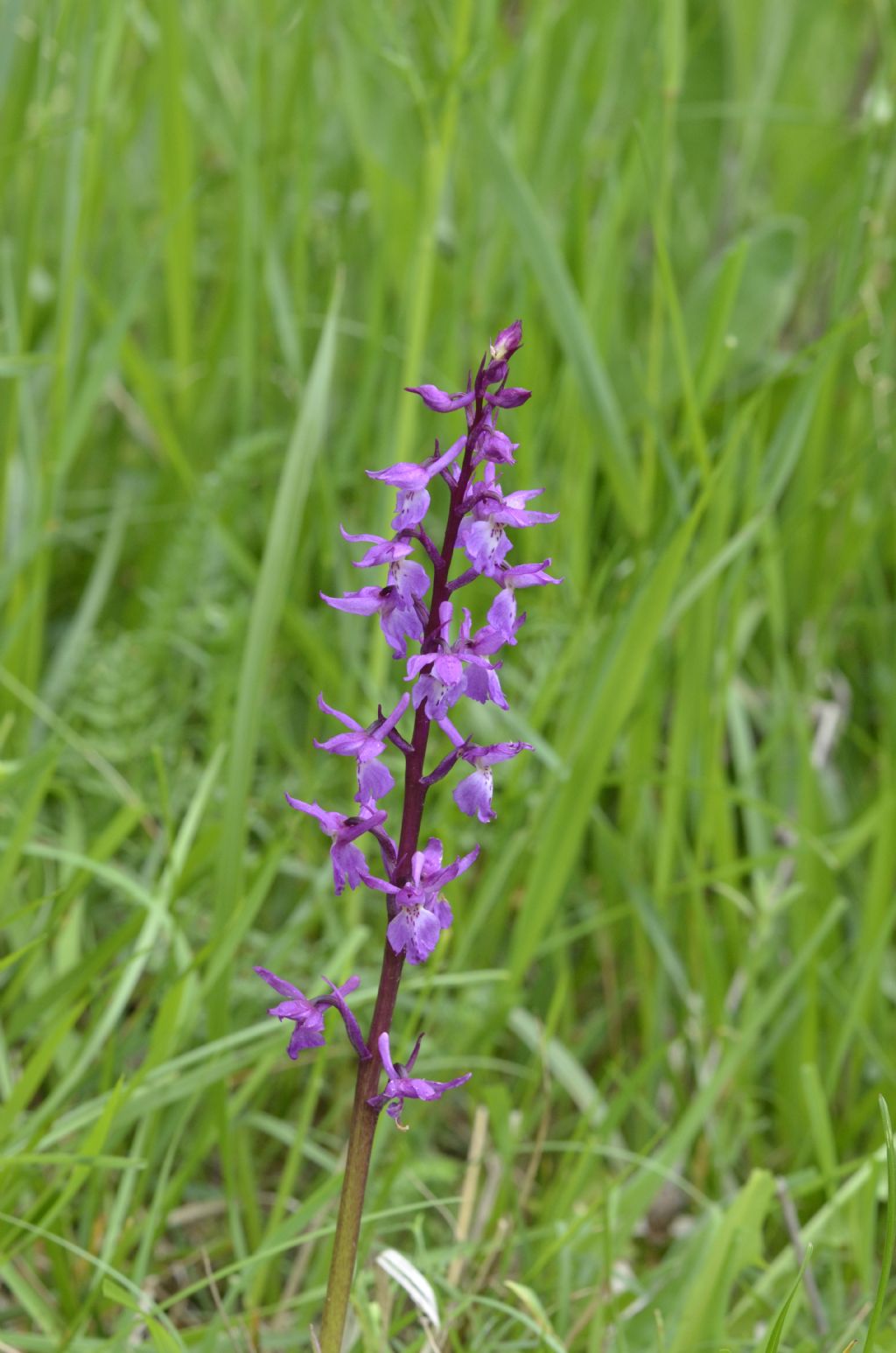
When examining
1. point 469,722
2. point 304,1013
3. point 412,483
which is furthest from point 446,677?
point 469,722

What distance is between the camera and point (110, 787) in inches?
106

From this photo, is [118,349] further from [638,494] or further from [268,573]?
[638,494]

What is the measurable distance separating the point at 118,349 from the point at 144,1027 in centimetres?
128

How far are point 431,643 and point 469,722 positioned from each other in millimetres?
1515

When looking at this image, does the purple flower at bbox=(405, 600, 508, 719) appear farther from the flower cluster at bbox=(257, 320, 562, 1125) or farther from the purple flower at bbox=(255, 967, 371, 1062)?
the purple flower at bbox=(255, 967, 371, 1062)

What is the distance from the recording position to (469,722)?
289 cm

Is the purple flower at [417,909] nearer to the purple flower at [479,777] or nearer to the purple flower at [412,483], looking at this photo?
the purple flower at [479,777]

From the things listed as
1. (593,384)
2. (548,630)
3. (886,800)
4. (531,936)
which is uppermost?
(593,384)

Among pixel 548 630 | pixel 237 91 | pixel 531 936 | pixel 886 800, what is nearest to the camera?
pixel 531 936

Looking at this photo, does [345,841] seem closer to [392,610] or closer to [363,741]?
[363,741]

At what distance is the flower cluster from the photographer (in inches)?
53.3

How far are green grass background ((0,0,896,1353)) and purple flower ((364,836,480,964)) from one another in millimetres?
591

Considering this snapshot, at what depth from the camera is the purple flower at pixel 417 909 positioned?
1378mm

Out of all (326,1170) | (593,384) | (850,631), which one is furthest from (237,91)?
(326,1170)
